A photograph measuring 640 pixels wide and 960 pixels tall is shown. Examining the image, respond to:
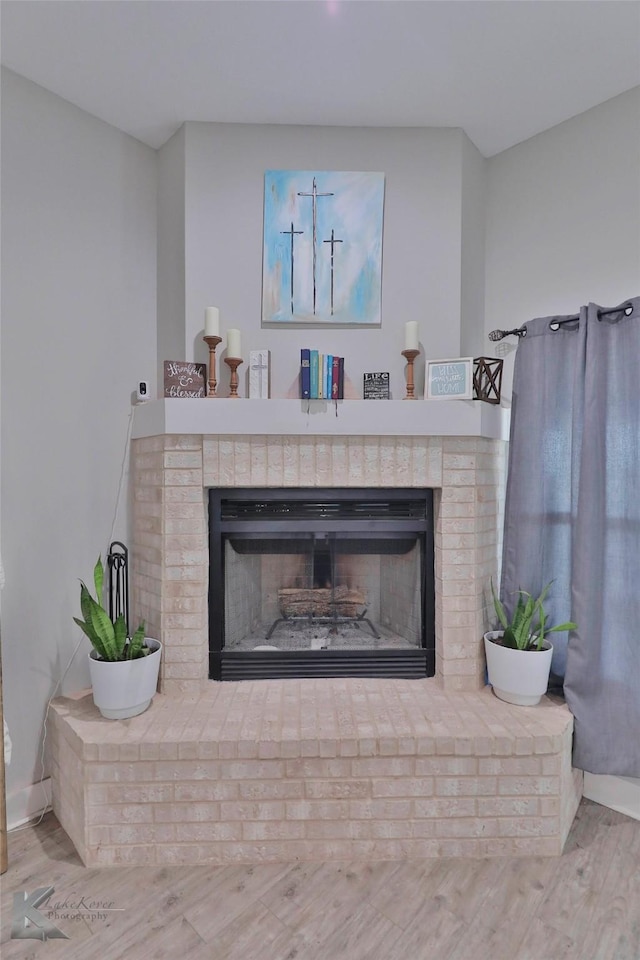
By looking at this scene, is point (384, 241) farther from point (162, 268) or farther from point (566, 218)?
point (162, 268)

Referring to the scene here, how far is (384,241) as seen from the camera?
210 cm

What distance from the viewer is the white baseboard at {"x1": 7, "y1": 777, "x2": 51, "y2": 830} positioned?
5.91ft

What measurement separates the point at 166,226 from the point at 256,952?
2.54 m

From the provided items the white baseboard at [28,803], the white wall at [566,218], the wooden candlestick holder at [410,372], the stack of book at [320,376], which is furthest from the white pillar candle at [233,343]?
the white baseboard at [28,803]

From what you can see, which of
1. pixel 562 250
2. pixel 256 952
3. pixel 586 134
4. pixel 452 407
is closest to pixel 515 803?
pixel 256 952

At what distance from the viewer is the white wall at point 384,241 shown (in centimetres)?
206

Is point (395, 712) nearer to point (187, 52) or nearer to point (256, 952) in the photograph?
point (256, 952)

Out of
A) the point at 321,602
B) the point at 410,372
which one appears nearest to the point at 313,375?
the point at 410,372

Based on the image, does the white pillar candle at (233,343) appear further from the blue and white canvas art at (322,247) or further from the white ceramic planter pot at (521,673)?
the white ceramic planter pot at (521,673)

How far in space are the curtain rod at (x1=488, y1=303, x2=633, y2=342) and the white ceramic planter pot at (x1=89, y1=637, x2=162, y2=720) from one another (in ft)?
6.22

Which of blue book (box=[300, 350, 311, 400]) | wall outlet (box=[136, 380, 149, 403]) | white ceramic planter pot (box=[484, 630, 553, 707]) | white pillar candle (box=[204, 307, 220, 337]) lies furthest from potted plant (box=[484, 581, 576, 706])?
wall outlet (box=[136, 380, 149, 403])

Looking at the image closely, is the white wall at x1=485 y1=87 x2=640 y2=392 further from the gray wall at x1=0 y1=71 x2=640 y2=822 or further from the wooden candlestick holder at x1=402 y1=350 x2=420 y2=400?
the wooden candlestick holder at x1=402 y1=350 x2=420 y2=400

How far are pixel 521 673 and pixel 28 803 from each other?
6.13ft

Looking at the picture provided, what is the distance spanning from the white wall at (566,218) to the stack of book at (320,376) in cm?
83
